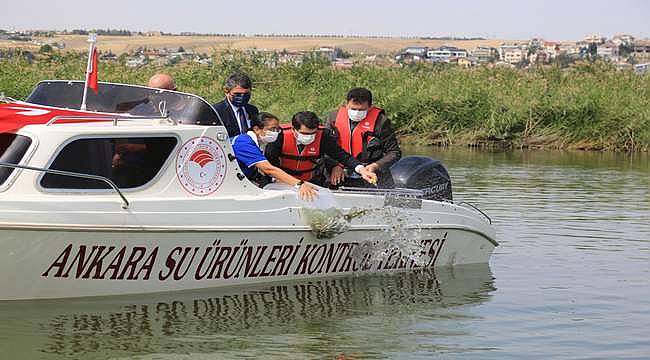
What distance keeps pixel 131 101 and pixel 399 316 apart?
2.88 m

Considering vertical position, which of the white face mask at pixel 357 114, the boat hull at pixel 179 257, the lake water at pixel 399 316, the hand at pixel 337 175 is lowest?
the lake water at pixel 399 316

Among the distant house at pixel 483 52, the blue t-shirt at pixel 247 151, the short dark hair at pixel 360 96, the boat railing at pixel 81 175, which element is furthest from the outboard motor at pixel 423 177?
the distant house at pixel 483 52

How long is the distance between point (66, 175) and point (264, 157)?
2097mm

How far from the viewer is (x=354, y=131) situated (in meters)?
11.7

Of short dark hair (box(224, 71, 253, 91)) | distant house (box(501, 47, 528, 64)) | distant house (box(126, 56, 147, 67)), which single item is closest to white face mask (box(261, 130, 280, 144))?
short dark hair (box(224, 71, 253, 91))

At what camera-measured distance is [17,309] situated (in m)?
9.09

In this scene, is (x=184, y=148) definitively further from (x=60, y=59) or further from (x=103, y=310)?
(x=60, y=59)

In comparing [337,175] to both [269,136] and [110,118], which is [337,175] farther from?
[110,118]

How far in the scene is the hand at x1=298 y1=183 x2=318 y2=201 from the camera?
10523 millimetres

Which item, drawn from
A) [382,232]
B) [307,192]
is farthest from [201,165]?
[382,232]

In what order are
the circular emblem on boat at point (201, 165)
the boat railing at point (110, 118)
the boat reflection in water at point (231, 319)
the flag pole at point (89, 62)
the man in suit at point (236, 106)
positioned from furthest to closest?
the man in suit at point (236, 106) < the flag pole at point (89, 62) < the circular emblem on boat at point (201, 165) < the boat railing at point (110, 118) < the boat reflection in water at point (231, 319)

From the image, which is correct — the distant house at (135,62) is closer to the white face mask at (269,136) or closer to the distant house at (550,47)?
the white face mask at (269,136)

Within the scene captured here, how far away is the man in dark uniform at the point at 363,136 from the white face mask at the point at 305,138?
2.39ft

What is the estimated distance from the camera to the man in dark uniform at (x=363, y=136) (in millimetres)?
11672
